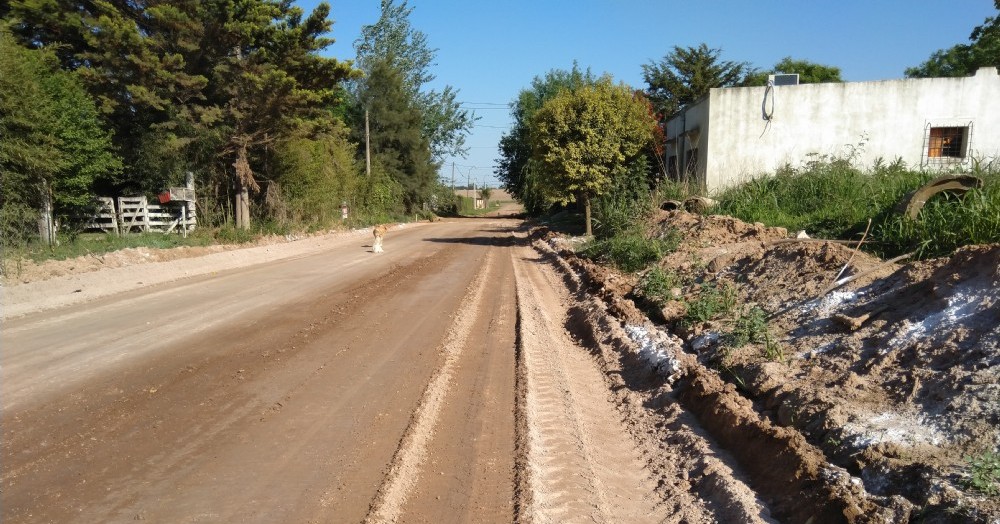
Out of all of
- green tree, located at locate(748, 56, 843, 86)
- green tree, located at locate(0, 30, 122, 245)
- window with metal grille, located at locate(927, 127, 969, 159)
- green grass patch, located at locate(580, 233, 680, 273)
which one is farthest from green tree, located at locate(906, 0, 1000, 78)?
green tree, located at locate(0, 30, 122, 245)

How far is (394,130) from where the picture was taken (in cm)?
4984

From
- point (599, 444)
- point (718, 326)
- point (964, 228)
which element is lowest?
point (599, 444)

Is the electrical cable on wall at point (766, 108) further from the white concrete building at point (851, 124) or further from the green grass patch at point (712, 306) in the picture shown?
the green grass patch at point (712, 306)

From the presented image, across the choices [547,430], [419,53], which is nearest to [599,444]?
[547,430]

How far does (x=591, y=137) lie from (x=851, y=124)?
7.92 metres

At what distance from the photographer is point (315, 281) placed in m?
14.2

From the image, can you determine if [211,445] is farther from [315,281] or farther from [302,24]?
[302,24]

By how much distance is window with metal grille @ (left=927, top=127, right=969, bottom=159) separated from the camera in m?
19.0

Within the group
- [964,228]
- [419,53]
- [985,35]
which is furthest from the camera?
[419,53]

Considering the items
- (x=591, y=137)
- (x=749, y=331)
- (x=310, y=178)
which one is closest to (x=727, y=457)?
(x=749, y=331)

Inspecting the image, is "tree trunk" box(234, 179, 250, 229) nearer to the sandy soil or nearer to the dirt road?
the dirt road

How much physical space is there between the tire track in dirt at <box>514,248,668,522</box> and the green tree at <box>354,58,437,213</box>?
140 feet

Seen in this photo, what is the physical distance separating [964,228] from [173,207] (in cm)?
2341

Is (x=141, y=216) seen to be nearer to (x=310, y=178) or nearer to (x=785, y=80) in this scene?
(x=310, y=178)
